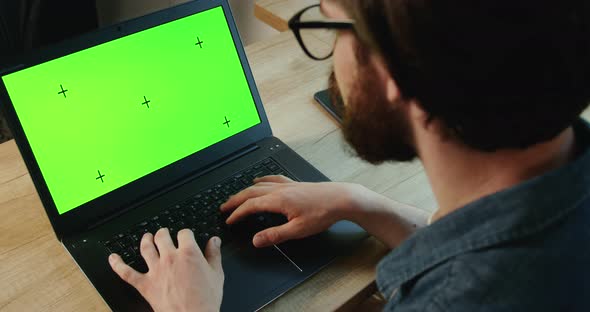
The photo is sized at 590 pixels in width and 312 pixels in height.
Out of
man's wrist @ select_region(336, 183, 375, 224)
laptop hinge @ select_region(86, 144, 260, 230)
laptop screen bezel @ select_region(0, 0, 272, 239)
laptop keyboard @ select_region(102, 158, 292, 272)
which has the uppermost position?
laptop screen bezel @ select_region(0, 0, 272, 239)

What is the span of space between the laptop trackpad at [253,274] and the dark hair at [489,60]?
332 millimetres

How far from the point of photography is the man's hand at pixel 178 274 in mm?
704

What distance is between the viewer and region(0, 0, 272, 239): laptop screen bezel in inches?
30.4

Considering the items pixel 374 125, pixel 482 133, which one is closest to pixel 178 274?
pixel 374 125

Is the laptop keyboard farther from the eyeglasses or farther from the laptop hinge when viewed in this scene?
the eyeglasses

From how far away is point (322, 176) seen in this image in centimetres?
95

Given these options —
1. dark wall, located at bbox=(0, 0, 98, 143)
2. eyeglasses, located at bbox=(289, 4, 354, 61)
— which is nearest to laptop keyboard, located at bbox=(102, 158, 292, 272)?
eyeglasses, located at bbox=(289, 4, 354, 61)

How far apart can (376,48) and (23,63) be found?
512 mm

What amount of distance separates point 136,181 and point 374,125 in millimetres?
418

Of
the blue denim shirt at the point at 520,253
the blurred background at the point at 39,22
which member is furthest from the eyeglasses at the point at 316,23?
→ the blurred background at the point at 39,22

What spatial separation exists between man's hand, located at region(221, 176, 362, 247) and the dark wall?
2.96 feet

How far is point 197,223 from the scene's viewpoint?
0.84 meters

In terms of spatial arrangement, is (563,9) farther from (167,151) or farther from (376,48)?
(167,151)

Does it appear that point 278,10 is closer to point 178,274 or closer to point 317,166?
point 317,166
